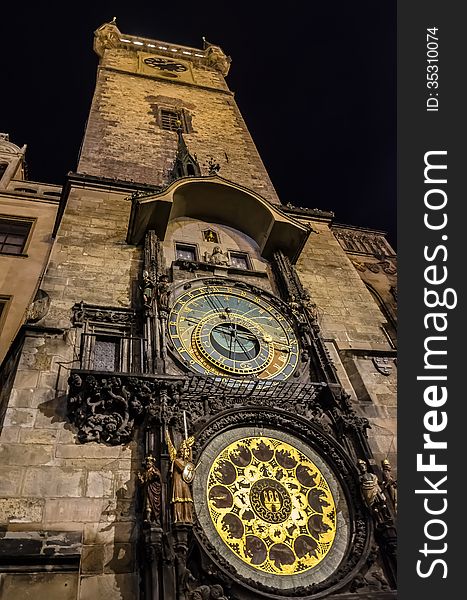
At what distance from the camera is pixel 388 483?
294 inches

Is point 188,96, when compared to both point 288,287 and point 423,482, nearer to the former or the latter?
point 288,287

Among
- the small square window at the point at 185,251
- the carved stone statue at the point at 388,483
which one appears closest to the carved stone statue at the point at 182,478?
the carved stone statue at the point at 388,483

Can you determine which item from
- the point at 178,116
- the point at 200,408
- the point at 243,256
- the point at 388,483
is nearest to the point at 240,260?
the point at 243,256

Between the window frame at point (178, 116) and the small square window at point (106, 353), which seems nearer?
the small square window at point (106, 353)

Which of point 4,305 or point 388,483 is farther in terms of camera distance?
point 4,305

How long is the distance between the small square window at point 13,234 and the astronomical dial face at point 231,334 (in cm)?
668

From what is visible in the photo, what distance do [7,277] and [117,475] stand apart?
745cm

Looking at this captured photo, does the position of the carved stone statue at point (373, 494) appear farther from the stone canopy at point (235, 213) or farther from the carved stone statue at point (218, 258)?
the stone canopy at point (235, 213)

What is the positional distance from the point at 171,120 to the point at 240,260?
9.15m

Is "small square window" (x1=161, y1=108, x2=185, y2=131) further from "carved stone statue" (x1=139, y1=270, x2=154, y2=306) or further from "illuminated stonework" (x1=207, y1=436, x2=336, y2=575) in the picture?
"illuminated stonework" (x1=207, y1=436, x2=336, y2=575)

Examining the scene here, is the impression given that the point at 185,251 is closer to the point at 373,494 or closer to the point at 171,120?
the point at 373,494

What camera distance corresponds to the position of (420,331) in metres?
6.41

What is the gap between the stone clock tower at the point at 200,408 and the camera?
602cm

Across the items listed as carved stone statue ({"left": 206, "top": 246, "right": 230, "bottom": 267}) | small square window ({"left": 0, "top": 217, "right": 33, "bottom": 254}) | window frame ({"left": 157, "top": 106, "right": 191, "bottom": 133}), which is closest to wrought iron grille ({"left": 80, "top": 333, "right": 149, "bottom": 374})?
carved stone statue ({"left": 206, "top": 246, "right": 230, "bottom": 267})
